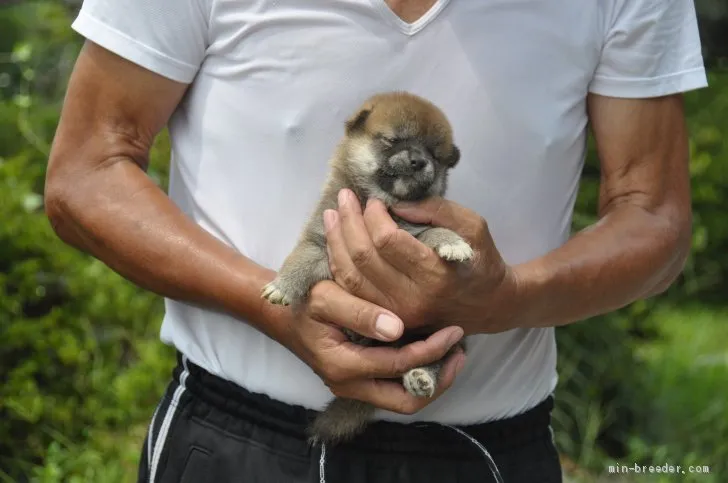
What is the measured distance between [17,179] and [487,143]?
319cm

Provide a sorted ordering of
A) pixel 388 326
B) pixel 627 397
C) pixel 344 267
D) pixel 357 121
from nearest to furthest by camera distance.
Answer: pixel 388 326 < pixel 344 267 < pixel 357 121 < pixel 627 397

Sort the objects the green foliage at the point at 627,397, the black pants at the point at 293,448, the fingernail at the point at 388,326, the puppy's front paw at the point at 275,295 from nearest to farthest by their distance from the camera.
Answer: the fingernail at the point at 388,326 → the puppy's front paw at the point at 275,295 → the black pants at the point at 293,448 → the green foliage at the point at 627,397

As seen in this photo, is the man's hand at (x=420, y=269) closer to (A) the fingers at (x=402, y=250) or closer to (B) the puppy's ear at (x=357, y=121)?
(A) the fingers at (x=402, y=250)

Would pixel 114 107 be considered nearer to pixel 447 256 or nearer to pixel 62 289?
pixel 447 256

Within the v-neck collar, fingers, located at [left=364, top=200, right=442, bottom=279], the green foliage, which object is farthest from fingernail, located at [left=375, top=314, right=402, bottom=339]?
the green foliage

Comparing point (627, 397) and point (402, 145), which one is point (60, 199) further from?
point (627, 397)

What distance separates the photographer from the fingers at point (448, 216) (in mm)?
2031

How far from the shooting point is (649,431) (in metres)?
5.61

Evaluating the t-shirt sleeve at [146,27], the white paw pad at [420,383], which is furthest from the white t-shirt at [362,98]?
the white paw pad at [420,383]

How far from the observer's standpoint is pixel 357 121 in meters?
2.20

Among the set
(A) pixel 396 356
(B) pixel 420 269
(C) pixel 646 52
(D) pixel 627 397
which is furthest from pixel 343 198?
(D) pixel 627 397

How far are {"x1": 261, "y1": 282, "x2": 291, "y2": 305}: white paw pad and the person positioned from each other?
0.02m

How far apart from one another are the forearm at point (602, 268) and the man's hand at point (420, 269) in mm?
92

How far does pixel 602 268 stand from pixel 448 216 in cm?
46
